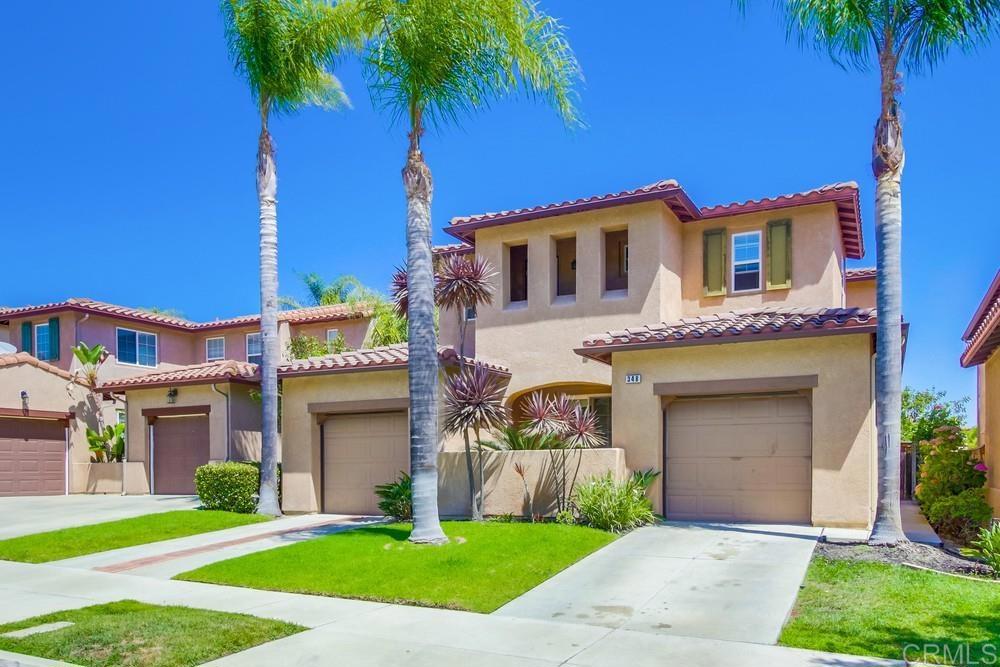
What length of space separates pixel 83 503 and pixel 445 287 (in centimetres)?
1349

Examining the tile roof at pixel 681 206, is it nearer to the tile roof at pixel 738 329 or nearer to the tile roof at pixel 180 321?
the tile roof at pixel 738 329

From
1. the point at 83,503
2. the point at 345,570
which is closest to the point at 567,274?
the point at 345,570

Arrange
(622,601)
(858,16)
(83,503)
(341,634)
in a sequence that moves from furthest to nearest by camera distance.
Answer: (83,503)
(858,16)
(622,601)
(341,634)

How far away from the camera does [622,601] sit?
9.55 metres

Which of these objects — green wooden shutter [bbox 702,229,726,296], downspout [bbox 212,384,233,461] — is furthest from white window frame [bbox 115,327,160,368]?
green wooden shutter [bbox 702,229,726,296]

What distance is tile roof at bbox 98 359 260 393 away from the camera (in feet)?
71.2

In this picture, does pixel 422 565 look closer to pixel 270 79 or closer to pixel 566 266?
pixel 566 266

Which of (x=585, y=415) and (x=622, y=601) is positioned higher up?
(x=585, y=415)

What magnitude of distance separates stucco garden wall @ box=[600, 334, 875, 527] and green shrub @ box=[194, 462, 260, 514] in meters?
9.05

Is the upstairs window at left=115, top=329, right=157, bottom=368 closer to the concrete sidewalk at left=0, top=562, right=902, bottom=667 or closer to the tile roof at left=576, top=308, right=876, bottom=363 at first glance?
the concrete sidewalk at left=0, top=562, right=902, bottom=667

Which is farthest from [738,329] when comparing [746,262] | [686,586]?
[686,586]

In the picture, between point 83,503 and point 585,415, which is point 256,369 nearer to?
point 83,503

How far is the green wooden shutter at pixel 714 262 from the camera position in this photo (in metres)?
19.1

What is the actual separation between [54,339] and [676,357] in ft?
83.7
